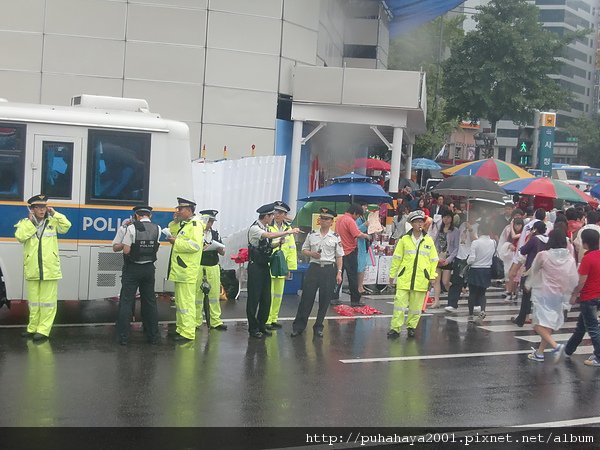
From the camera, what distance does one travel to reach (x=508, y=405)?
27.0 ft

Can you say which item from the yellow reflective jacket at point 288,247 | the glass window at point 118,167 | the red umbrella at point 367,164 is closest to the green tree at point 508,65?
the red umbrella at point 367,164

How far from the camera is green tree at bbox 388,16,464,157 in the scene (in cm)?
5019

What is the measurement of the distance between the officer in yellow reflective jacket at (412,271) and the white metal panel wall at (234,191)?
4110mm

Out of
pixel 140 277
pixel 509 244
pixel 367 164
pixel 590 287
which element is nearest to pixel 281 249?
pixel 140 277

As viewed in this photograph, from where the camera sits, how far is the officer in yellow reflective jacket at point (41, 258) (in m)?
10.0

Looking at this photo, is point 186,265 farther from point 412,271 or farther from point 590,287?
point 590,287

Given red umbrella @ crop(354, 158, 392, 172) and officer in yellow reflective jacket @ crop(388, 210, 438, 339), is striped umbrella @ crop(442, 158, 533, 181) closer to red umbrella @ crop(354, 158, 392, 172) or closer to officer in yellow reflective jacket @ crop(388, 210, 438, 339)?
red umbrella @ crop(354, 158, 392, 172)

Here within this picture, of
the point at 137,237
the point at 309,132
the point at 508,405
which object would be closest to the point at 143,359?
the point at 137,237

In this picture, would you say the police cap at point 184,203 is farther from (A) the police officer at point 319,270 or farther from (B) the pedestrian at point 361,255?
(B) the pedestrian at point 361,255

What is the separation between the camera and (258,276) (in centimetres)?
1099

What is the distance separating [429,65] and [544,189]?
38022 millimetres

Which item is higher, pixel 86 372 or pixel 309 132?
pixel 309 132

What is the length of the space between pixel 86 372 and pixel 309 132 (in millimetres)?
15529

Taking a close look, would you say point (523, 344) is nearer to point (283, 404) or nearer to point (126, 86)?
point (283, 404)
